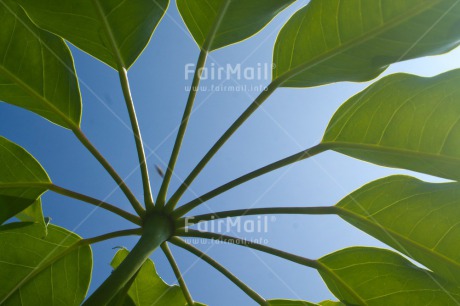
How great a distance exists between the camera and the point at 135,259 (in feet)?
4.66

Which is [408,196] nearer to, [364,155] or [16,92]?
[364,155]

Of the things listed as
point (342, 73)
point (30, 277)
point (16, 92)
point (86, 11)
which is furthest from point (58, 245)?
point (342, 73)

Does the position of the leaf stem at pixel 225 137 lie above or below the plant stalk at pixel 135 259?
above

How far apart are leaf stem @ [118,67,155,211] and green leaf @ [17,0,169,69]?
8cm

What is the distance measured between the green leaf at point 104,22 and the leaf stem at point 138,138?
0.28 feet

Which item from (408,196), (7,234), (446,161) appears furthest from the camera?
(7,234)

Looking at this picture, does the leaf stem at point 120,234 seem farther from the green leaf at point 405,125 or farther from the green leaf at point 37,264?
the green leaf at point 405,125

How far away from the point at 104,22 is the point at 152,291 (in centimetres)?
A: 148

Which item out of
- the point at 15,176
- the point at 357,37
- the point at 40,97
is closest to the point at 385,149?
the point at 357,37

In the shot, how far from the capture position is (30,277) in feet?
6.82

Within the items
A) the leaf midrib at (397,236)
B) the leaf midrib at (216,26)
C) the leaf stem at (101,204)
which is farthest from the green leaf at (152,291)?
the leaf midrib at (216,26)

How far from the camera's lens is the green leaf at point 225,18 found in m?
1.77

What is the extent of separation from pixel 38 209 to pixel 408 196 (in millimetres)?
1703

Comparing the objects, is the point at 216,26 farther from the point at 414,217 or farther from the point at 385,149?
the point at 414,217
